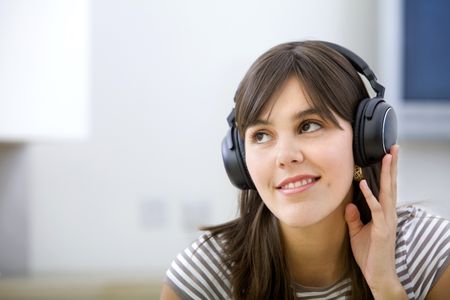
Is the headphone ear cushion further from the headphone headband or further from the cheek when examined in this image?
the cheek

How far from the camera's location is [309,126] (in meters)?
1.04

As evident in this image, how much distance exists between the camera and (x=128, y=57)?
233 cm

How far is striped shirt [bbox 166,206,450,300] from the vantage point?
1172mm

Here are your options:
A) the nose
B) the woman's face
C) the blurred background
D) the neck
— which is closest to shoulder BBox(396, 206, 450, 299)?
the neck

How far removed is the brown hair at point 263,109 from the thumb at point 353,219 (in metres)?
0.03

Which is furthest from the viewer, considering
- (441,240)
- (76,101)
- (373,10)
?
(373,10)

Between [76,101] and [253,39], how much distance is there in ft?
2.36

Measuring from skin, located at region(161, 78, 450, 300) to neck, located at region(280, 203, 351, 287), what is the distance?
5cm

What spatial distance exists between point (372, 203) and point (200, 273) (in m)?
0.35

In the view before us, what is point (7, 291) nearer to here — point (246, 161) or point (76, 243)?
point (76, 243)

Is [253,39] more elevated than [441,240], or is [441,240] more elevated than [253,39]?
[253,39]

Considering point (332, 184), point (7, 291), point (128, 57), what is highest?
point (128, 57)

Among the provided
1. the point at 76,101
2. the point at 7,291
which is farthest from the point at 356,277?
the point at 7,291

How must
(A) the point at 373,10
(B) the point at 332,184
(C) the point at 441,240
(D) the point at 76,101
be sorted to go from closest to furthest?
(B) the point at 332,184
(C) the point at 441,240
(D) the point at 76,101
(A) the point at 373,10
